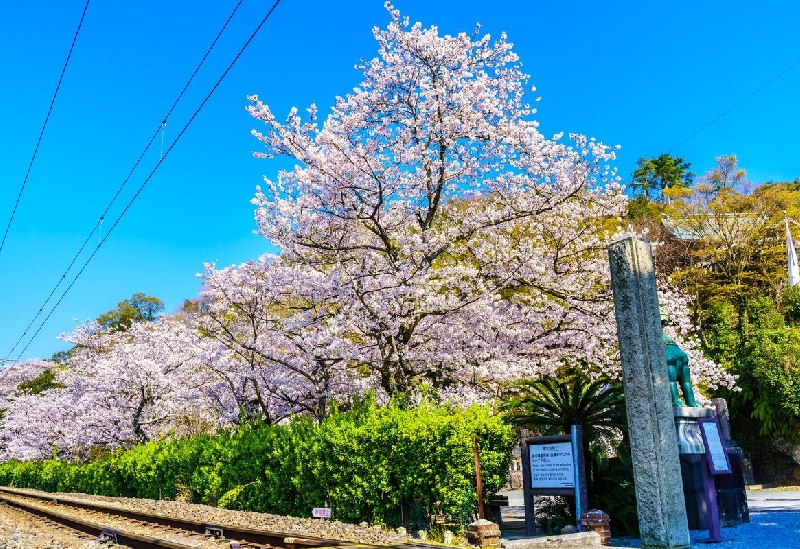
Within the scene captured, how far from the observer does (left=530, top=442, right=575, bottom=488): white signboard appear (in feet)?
31.2

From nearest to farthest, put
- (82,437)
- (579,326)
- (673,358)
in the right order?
1. (673,358)
2. (579,326)
3. (82,437)

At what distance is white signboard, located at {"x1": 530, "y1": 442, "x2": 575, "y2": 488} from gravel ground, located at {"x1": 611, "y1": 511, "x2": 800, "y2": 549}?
1053 mm

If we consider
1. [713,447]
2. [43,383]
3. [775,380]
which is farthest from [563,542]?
[43,383]

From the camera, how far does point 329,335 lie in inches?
558

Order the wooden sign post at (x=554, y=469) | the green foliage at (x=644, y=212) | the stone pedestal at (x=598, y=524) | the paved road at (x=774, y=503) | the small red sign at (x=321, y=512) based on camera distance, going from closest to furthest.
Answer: the stone pedestal at (x=598, y=524) → the wooden sign post at (x=554, y=469) → the small red sign at (x=321, y=512) → the paved road at (x=774, y=503) → the green foliage at (x=644, y=212)

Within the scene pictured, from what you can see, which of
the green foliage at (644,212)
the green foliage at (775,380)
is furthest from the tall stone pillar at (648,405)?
the green foliage at (644,212)

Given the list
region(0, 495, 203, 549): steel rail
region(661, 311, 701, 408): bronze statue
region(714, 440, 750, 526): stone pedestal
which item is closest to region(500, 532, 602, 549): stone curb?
region(661, 311, 701, 408): bronze statue

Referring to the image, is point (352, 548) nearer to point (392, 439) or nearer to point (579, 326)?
point (392, 439)

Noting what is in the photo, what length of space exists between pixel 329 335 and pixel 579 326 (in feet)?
18.5

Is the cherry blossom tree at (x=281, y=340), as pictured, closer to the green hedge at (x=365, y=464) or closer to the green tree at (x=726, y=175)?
the green hedge at (x=365, y=464)

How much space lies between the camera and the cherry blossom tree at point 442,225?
45.4 ft

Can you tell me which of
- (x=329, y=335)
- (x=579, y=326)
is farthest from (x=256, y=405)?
(x=579, y=326)

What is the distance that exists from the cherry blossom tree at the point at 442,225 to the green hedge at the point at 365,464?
6.51 feet

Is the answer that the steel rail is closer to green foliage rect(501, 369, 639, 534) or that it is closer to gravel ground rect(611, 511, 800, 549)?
green foliage rect(501, 369, 639, 534)
